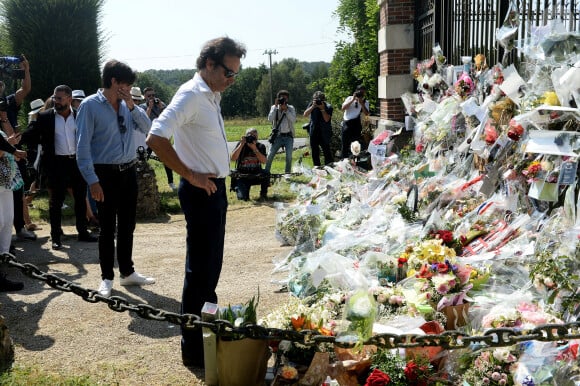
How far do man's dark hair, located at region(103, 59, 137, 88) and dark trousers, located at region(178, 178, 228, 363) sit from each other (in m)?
1.70

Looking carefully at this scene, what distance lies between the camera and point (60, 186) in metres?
7.68

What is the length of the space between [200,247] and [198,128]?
2.37 feet

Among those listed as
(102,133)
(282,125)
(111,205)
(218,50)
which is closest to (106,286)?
(111,205)

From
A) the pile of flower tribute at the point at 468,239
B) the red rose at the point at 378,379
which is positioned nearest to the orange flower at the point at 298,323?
the pile of flower tribute at the point at 468,239

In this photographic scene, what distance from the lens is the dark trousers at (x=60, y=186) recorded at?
302 inches

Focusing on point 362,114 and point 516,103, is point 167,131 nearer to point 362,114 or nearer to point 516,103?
point 516,103

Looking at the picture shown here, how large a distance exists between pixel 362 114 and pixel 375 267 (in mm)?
8586

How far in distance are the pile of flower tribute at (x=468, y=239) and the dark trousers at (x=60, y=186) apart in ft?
8.66

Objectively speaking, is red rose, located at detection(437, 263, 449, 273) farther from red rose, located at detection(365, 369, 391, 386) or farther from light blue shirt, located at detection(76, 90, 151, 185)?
light blue shirt, located at detection(76, 90, 151, 185)

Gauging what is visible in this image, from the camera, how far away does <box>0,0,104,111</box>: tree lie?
14375mm

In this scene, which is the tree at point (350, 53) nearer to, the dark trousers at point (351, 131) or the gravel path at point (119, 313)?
the dark trousers at point (351, 131)

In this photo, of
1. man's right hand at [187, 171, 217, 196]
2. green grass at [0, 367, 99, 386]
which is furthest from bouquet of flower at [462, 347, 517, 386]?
green grass at [0, 367, 99, 386]

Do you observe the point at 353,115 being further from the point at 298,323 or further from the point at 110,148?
the point at 298,323

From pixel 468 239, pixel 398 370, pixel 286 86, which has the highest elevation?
pixel 286 86
